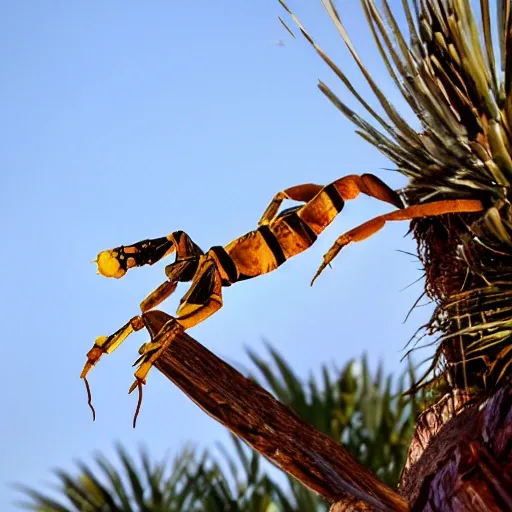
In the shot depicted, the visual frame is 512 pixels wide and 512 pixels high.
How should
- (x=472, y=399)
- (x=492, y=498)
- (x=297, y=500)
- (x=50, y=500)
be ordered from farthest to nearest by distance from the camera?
(x=50, y=500) < (x=297, y=500) < (x=472, y=399) < (x=492, y=498)

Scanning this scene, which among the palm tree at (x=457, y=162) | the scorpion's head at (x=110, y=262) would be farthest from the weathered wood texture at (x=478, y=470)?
the scorpion's head at (x=110, y=262)

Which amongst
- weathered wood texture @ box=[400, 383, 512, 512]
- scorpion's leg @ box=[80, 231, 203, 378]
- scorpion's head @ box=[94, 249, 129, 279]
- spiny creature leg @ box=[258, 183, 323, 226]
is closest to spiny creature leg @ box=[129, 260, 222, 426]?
scorpion's leg @ box=[80, 231, 203, 378]

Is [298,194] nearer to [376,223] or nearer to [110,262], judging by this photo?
[376,223]

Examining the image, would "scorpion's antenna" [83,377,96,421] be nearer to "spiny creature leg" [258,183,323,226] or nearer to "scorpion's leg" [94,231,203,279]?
"scorpion's leg" [94,231,203,279]

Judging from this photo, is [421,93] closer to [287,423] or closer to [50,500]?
[287,423]

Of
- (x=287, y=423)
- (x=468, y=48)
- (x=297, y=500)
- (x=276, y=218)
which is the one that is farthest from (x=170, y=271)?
(x=297, y=500)
